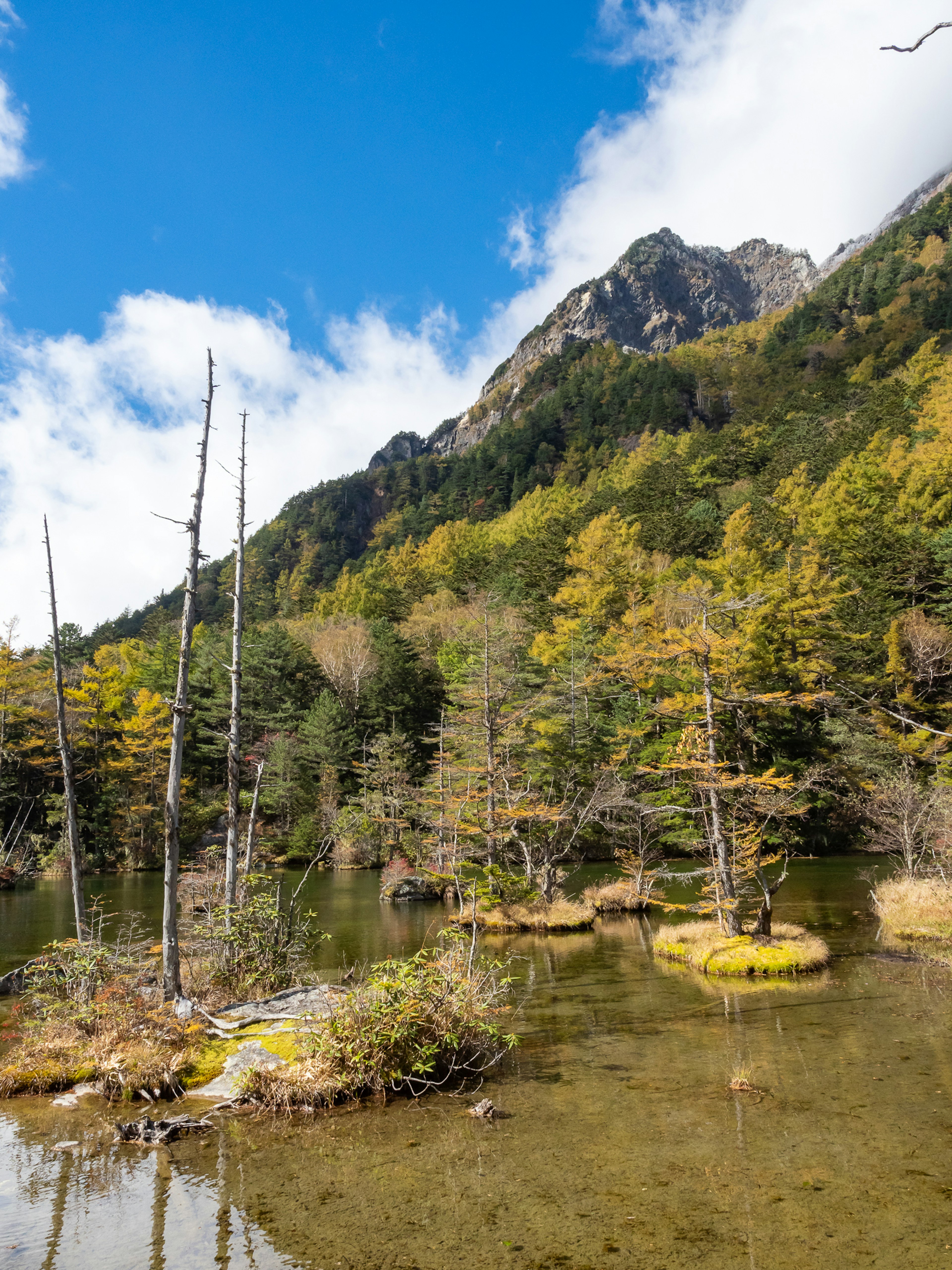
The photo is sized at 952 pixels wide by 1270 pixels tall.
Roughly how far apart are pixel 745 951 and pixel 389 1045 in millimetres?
9773

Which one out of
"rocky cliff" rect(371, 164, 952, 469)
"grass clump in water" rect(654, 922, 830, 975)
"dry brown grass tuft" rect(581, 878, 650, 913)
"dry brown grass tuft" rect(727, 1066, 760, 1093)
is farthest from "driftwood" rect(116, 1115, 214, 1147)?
"rocky cliff" rect(371, 164, 952, 469)

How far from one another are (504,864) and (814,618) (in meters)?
26.0

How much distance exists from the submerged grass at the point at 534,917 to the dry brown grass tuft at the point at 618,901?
1.66m

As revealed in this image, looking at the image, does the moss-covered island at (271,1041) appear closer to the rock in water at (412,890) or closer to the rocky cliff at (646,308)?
the rock in water at (412,890)

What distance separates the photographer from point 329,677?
56156 mm

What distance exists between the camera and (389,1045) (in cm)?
806

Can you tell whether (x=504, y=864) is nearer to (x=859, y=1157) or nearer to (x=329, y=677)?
(x=859, y=1157)

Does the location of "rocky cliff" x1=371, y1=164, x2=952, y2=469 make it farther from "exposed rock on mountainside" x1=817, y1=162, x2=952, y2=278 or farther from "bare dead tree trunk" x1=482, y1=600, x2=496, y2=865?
"bare dead tree trunk" x1=482, y1=600, x2=496, y2=865

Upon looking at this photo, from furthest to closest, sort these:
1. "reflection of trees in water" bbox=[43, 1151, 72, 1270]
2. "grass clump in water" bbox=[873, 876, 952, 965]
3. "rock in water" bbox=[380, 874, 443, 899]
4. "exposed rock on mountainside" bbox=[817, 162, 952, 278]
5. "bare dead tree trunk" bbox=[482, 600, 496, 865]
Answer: "exposed rock on mountainside" bbox=[817, 162, 952, 278] → "rock in water" bbox=[380, 874, 443, 899] → "bare dead tree trunk" bbox=[482, 600, 496, 865] → "grass clump in water" bbox=[873, 876, 952, 965] → "reflection of trees in water" bbox=[43, 1151, 72, 1270]

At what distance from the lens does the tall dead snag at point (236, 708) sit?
12586 mm

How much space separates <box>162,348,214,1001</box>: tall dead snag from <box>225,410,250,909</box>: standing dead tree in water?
54.6 inches

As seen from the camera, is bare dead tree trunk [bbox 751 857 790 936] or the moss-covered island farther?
bare dead tree trunk [bbox 751 857 790 936]

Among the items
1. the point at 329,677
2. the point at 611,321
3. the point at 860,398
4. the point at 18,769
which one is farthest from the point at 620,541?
the point at 611,321

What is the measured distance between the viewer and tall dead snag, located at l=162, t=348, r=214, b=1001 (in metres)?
10.1
